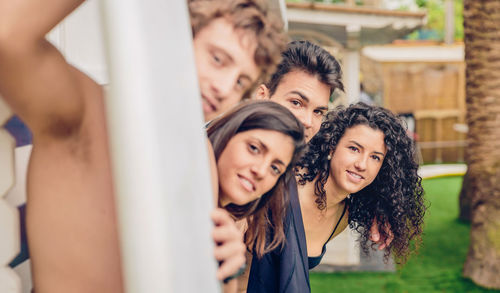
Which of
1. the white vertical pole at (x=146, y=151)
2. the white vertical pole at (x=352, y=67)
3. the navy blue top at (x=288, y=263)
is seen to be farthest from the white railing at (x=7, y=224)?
the white vertical pole at (x=352, y=67)

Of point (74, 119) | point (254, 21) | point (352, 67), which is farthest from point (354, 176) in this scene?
point (352, 67)

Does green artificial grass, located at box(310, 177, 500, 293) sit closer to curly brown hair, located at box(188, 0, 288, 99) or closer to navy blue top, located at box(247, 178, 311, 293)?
navy blue top, located at box(247, 178, 311, 293)

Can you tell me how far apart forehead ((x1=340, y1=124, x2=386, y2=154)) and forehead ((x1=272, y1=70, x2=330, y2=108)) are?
12 centimetres

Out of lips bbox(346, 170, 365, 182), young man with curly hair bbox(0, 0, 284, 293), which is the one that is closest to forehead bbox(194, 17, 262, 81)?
young man with curly hair bbox(0, 0, 284, 293)

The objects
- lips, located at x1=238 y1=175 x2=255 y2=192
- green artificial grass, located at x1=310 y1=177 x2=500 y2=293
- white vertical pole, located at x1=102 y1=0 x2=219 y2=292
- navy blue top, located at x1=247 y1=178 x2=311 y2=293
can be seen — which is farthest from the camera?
green artificial grass, located at x1=310 y1=177 x2=500 y2=293

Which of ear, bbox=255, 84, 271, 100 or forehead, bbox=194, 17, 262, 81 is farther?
ear, bbox=255, 84, 271, 100

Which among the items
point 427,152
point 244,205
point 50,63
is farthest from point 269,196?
point 427,152

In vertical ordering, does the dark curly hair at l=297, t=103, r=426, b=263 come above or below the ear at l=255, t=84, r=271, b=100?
below

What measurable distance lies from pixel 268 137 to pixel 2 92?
1.80 feet

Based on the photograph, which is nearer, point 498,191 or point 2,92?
point 2,92

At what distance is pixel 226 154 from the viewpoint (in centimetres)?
98

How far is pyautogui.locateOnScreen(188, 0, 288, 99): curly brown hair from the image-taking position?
774 mm

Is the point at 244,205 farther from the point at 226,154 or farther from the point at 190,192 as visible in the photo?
the point at 190,192

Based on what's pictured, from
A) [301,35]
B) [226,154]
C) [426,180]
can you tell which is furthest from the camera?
[426,180]
